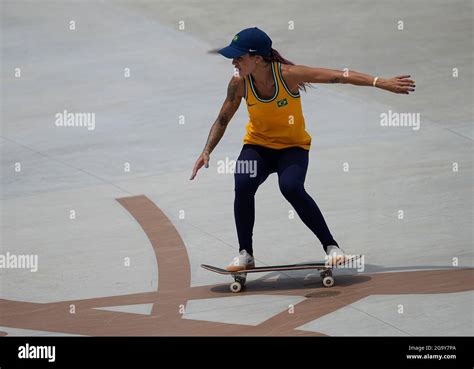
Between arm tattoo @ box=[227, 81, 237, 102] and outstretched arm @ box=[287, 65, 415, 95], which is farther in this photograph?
arm tattoo @ box=[227, 81, 237, 102]

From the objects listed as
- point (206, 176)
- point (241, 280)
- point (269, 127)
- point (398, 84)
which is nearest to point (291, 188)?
point (269, 127)

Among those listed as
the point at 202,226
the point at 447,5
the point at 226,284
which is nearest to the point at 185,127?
the point at 202,226

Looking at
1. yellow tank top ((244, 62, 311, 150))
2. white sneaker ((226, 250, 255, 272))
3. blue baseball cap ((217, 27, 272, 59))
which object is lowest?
white sneaker ((226, 250, 255, 272))

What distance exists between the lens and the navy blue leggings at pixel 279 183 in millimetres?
9664

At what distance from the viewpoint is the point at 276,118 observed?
9.83 m

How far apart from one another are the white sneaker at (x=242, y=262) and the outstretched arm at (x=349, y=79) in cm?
161

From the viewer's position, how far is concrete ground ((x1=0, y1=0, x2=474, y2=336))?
9406 millimetres

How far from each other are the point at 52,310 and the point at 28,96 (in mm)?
7838

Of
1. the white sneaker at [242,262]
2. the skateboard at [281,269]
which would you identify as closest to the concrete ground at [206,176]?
the skateboard at [281,269]

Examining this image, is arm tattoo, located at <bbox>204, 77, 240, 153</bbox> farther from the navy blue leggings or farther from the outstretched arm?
the outstretched arm

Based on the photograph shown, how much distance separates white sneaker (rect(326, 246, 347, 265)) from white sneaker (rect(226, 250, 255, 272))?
71 cm

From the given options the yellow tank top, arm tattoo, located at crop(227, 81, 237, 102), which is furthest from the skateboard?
arm tattoo, located at crop(227, 81, 237, 102)

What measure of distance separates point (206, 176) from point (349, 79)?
434 cm

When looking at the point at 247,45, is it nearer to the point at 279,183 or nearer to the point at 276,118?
the point at 276,118
